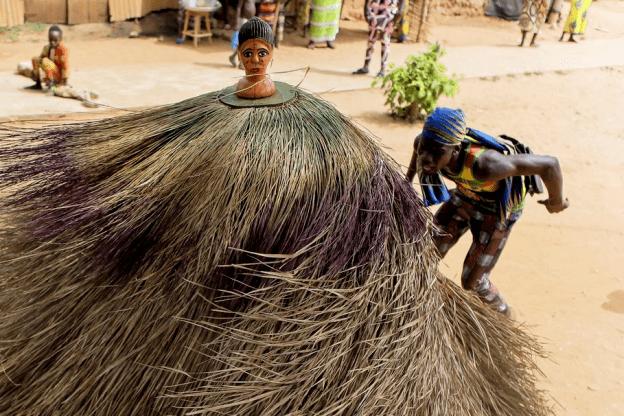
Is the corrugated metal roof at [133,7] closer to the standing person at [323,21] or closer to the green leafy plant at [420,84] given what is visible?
the standing person at [323,21]

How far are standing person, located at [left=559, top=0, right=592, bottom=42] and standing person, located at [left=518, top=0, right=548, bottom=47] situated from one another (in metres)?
0.81

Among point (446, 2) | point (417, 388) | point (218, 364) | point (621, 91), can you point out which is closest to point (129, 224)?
point (218, 364)

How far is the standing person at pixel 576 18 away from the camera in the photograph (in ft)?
43.6

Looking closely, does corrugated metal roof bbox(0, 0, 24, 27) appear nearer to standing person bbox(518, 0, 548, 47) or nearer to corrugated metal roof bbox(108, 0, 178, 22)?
corrugated metal roof bbox(108, 0, 178, 22)

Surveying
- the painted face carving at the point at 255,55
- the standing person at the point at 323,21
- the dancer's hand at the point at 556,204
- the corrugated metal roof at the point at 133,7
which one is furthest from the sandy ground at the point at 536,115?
the painted face carving at the point at 255,55

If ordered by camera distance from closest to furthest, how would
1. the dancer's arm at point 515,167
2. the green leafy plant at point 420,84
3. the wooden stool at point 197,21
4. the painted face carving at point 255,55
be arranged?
the painted face carving at point 255,55
the dancer's arm at point 515,167
the green leafy plant at point 420,84
the wooden stool at point 197,21

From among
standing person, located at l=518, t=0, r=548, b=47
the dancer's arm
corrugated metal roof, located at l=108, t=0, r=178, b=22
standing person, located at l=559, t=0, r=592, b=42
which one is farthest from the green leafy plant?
standing person, located at l=559, t=0, r=592, b=42

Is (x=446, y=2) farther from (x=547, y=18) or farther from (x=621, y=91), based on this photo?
(x=621, y=91)

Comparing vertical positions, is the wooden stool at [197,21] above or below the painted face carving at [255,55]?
below

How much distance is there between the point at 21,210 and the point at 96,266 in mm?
399

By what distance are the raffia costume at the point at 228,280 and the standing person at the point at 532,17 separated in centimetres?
1220

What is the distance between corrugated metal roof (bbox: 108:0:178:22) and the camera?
31.8ft

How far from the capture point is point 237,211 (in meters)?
1.66

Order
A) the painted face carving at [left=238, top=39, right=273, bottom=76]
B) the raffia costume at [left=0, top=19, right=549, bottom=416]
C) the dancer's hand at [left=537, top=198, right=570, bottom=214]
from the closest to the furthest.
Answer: the raffia costume at [left=0, top=19, right=549, bottom=416] → the painted face carving at [left=238, top=39, right=273, bottom=76] → the dancer's hand at [left=537, top=198, right=570, bottom=214]
